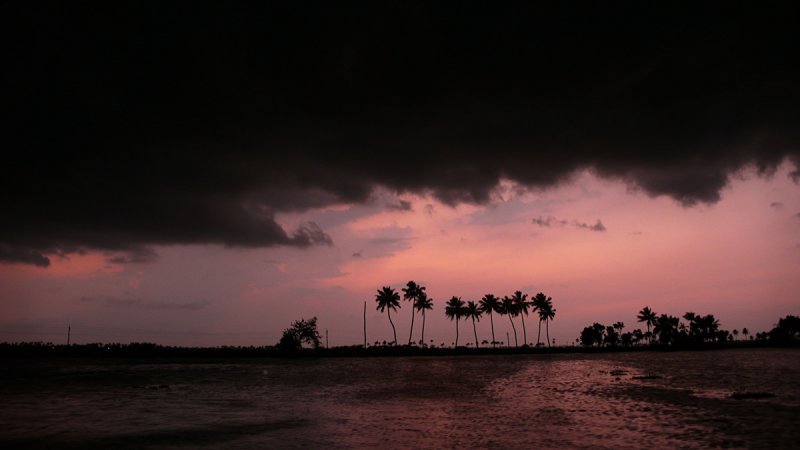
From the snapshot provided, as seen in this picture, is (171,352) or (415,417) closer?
(415,417)

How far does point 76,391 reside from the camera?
45219 mm

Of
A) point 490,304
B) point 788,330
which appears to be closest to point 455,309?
point 490,304

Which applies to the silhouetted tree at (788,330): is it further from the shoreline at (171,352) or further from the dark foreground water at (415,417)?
the dark foreground water at (415,417)

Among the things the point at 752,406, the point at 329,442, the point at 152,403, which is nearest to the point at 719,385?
the point at 752,406

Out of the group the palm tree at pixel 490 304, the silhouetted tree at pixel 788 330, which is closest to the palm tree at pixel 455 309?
the palm tree at pixel 490 304

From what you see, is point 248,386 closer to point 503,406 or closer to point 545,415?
point 503,406

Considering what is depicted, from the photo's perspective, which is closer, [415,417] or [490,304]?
[415,417]

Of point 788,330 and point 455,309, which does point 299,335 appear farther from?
point 788,330

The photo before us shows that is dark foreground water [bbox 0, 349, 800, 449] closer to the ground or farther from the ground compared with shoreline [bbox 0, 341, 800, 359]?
farther from the ground

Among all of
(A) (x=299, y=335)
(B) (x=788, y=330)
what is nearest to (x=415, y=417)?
(A) (x=299, y=335)

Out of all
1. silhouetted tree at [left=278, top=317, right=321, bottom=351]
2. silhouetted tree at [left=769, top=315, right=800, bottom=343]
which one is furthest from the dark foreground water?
silhouetted tree at [left=769, top=315, right=800, bottom=343]

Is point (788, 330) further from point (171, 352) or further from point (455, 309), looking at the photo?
point (171, 352)

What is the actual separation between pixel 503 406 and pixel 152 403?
2545cm

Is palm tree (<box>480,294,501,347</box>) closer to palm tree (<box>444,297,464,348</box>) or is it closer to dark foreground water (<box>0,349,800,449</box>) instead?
palm tree (<box>444,297,464,348</box>)
